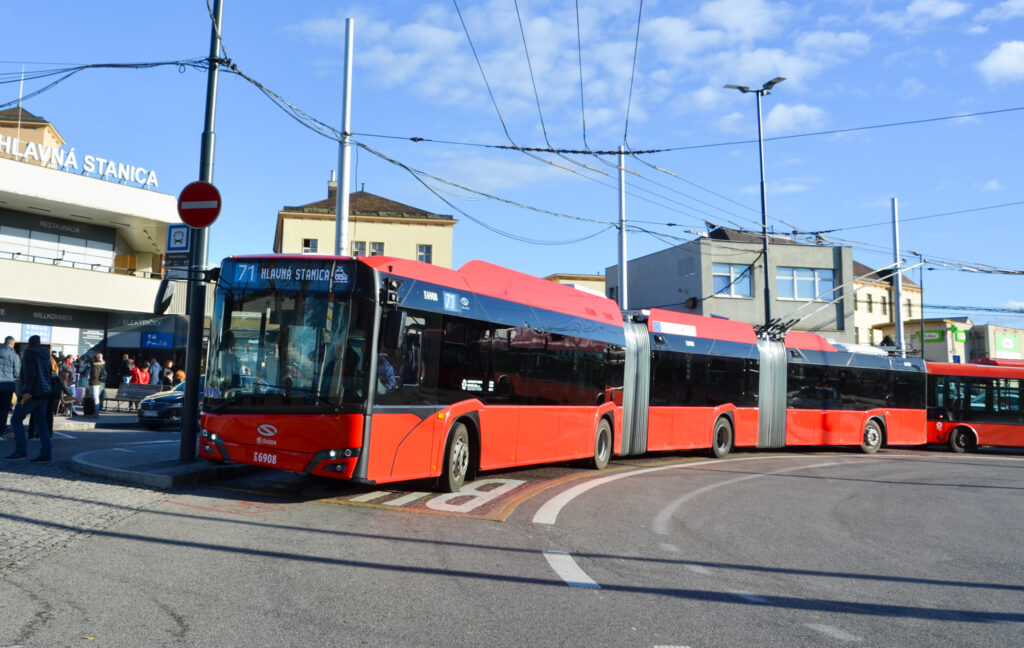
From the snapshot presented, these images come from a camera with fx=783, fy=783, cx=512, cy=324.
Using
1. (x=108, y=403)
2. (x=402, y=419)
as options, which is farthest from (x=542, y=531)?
(x=108, y=403)

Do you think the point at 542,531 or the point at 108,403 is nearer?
the point at 542,531

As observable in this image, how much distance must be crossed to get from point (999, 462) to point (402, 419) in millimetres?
19037

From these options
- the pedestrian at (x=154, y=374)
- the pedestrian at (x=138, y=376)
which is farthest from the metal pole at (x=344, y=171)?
the pedestrian at (x=154, y=374)

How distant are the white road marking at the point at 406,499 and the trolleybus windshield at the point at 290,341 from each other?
53.9 inches

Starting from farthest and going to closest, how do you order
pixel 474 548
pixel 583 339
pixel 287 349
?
pixel 583 339 → pixel 287 349 → pixel 474 548

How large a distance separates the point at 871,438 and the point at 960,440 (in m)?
4.33

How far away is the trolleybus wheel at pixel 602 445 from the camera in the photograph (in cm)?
1401

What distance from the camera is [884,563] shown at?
724 cm

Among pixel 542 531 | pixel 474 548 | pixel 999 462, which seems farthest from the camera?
pixel 999 462

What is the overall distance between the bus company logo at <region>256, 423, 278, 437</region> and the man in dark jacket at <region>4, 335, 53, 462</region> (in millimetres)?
4238

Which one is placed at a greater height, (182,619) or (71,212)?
(71,212)

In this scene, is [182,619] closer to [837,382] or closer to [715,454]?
[715,454]

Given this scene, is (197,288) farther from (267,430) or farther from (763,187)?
(763,187)

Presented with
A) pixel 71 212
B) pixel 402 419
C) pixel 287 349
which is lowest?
pixel 402 419
